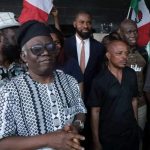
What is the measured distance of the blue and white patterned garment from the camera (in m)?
1.94

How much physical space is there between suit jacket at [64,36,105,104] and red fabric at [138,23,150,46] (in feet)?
4.86

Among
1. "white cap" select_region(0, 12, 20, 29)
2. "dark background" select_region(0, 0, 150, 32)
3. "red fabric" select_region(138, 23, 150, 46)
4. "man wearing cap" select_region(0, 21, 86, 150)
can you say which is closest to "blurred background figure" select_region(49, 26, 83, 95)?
"white cap" select_region(0, 12, 20, 29)

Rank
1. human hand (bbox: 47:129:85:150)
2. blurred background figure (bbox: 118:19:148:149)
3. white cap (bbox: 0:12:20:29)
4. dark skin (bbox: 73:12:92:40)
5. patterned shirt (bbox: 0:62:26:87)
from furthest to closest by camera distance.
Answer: dark skin (bbox: 73:12:92:40), blurred background figure (bbox: 118:19:148:149), white cap (bbox: 0:12:20:29), patterned shirt (bbox: 0:62:26:87), human hand (bbox: 47:129:85:150)

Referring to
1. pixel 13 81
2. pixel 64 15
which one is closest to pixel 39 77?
pixel 13 81

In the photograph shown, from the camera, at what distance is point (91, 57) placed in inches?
170

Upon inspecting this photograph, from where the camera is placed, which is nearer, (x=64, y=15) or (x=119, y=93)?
(x=119, y=93)

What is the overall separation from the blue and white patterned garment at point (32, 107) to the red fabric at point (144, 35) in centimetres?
378

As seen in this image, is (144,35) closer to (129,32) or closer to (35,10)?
(129,32)

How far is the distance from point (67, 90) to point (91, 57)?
2155 mm

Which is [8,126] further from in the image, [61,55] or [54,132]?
[61,55]

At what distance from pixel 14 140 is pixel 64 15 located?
19.0 feet

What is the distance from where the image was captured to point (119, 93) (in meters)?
3.43

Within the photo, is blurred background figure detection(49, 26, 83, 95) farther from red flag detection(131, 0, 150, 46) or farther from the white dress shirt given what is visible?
red flag detection(131, 0, 150, 46)

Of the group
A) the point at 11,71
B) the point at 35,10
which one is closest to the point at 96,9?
the point at 35,10
